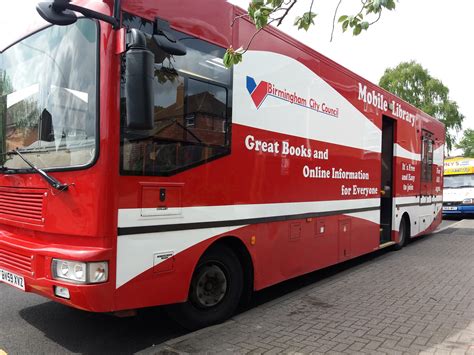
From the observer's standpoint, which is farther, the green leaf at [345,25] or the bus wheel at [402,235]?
the bus wheel at [402,235]

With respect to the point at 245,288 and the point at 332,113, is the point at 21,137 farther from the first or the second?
the point at 332,113

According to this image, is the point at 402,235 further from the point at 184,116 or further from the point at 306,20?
the point at 306,20

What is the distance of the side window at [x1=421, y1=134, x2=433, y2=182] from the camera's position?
11.0 meters

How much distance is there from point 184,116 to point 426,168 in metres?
9.27

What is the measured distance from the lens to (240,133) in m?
4.58

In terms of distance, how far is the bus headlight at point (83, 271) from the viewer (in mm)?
3229

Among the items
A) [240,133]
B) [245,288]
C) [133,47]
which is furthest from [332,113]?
[133,47]

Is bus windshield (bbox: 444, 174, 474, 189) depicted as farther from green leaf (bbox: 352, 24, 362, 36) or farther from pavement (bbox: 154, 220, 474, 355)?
green leaf (bbox: 352, 24, 362, 36)

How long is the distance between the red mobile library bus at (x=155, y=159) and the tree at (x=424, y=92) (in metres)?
33.3

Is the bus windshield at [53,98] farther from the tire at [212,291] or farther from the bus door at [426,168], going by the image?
the bus door at [426,168]

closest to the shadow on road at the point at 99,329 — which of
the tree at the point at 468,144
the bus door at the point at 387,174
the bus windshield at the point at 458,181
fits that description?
the bus door at the point at 387,174

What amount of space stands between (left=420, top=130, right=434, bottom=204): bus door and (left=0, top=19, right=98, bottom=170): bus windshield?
9.59 meters

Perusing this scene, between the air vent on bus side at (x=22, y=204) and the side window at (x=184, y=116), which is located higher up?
the side window at (x=184, y=116)

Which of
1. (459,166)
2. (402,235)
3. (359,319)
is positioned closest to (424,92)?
(459,166)
